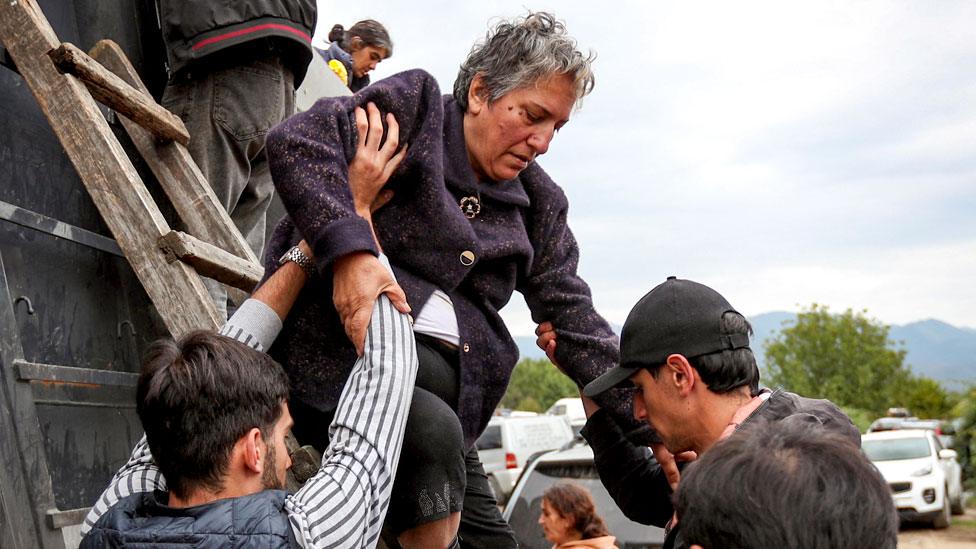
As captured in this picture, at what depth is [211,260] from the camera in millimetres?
2887

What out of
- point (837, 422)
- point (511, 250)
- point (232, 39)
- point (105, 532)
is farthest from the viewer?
point (232, 39)

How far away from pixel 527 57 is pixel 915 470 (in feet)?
65.7

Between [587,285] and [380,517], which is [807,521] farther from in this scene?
[587,285]

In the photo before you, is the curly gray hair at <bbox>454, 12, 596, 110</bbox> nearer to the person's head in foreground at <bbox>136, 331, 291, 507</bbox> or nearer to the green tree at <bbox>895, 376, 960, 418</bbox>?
the person's head in foreground at <bbox>136, 331, 291, 507</bbox>

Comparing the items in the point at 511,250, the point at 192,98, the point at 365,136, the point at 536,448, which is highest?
the point at 192,98

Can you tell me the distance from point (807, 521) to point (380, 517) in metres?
0.99

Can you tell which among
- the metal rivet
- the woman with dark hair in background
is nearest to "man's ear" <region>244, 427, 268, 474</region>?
the metal rivet

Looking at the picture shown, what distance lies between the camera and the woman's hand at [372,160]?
246 centimetres

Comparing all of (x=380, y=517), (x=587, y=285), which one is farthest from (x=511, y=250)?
(x=380, y=517)

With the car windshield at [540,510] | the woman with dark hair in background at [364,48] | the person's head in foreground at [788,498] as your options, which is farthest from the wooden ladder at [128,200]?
the car windshield at [540,510]

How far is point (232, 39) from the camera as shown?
3.46 metres

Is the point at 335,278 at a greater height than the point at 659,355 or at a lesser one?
greater

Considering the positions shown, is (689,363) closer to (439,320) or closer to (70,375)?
(439,320)

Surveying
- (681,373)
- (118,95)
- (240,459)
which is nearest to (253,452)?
(240,459)
